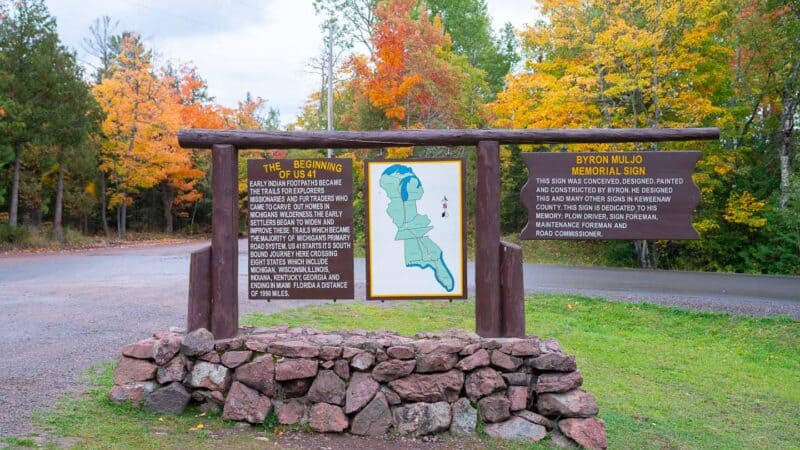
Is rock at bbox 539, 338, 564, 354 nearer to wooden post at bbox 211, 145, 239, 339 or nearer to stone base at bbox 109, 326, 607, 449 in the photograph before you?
stone base at bbox 109, 326, 607, 449

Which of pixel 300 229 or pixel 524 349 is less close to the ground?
pixel 300 229

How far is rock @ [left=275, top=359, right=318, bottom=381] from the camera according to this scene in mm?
5035

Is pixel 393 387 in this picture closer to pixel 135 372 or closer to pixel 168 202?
pixel 135 372

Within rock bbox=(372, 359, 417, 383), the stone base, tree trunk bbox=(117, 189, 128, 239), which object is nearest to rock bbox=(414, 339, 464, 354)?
the stone base

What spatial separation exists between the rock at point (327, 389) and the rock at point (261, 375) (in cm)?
34

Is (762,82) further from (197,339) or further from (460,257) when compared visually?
(197,339)

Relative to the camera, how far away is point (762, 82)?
61.5 feet

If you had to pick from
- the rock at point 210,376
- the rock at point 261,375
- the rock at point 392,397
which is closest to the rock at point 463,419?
the rock at point 392,397

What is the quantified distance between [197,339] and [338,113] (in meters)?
24.2

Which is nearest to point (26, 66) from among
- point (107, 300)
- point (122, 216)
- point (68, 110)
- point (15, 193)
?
point (68, 110)

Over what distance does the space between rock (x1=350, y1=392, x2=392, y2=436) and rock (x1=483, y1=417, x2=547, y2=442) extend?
0.82 m

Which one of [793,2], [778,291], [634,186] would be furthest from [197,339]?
[793,2]

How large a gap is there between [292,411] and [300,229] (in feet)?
5.06

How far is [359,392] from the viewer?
5.02 meters
